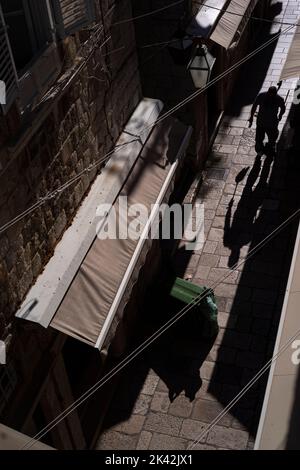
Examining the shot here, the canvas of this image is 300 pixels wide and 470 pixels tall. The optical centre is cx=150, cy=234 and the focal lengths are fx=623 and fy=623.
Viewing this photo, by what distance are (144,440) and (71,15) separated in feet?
19.7

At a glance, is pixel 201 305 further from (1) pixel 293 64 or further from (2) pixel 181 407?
(1) pixel 293 64

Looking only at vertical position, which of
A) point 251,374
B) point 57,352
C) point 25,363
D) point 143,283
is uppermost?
point 25,363

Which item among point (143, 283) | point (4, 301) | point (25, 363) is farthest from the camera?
point (143, 283)

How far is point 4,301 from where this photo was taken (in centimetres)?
624

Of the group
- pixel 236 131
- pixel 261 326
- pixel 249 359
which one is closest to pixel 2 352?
pixel 249 359

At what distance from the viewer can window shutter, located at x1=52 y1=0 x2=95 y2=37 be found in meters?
6.28

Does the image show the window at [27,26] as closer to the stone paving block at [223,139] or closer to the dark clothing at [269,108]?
the dark clothing at [269,108]

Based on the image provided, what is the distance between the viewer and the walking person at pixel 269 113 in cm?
1317

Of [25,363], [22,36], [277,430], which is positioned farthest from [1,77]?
[277,430]

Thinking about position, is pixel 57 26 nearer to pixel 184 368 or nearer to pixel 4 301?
pixel 4 301

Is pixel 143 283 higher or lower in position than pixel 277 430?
lower

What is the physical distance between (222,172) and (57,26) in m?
8.34

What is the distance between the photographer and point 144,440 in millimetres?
9180

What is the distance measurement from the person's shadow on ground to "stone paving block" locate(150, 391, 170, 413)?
3139 mm
